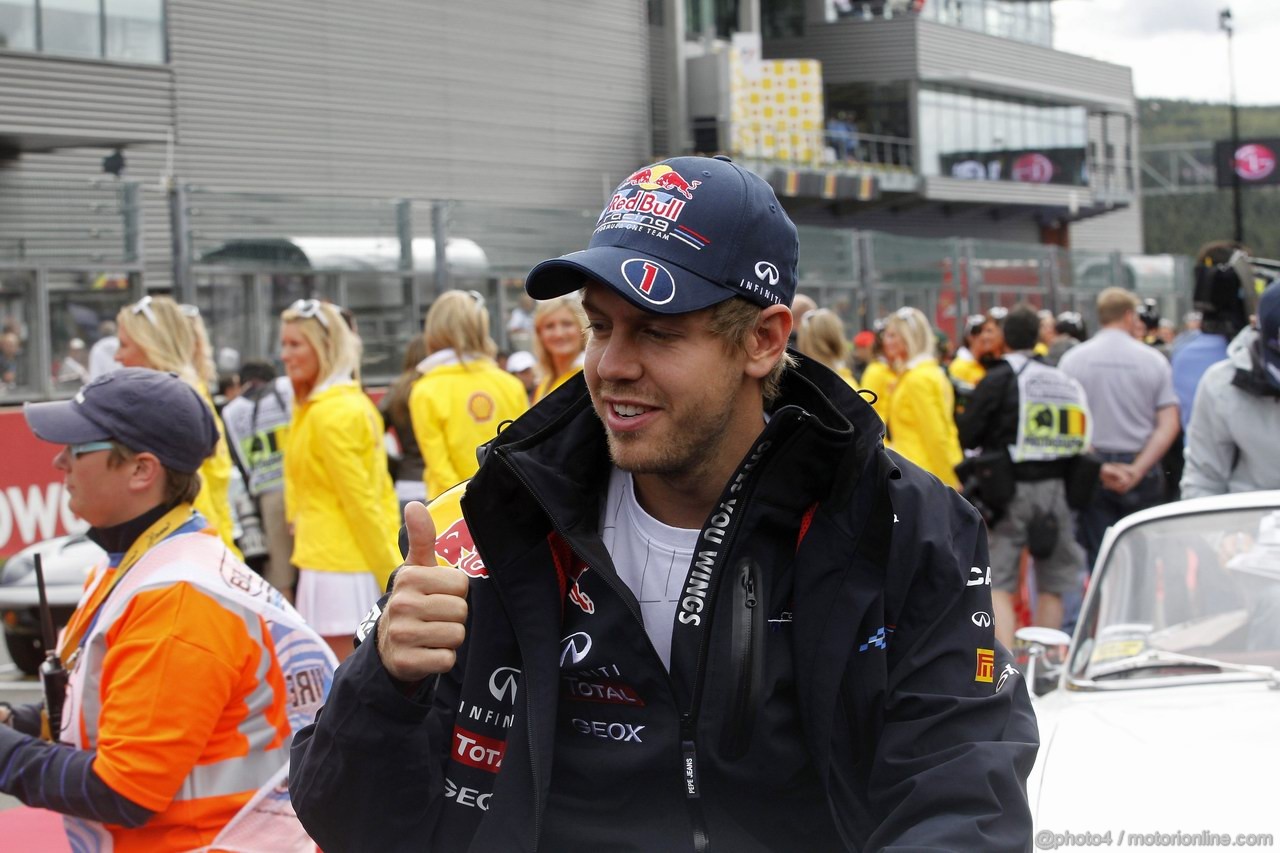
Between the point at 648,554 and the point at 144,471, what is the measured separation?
5.56ft

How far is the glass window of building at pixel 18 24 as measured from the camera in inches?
874

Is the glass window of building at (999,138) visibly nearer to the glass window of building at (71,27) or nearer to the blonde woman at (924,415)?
the glass window of building at (71,27)

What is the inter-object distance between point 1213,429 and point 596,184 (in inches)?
1185

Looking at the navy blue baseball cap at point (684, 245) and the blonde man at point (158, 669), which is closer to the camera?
the navy blue baseball cap at point (684, 245)

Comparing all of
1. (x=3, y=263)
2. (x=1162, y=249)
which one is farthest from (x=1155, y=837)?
(x=1162, y=249)

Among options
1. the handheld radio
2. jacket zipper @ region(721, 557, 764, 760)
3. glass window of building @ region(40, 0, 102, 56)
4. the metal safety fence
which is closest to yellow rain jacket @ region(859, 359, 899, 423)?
the metal safety fence

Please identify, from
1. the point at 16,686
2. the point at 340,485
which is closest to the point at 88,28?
the point at 16,686

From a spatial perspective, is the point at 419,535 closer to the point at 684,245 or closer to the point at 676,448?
the point at 676,448

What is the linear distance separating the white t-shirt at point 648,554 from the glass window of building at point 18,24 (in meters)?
22.3

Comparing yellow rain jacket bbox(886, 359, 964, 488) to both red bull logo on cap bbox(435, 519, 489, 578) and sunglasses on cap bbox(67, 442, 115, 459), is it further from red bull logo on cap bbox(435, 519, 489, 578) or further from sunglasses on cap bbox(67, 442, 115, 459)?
red bull logo on cap bbox(435, 519, 489, 578)

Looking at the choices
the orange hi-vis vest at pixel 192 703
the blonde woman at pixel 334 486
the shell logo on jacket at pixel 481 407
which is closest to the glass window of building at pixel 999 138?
the shell logo on jacket at pixel 481 407

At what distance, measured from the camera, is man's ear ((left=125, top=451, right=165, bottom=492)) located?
366cm

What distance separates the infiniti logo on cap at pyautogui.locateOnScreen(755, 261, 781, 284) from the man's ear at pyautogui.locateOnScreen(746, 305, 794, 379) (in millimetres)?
58

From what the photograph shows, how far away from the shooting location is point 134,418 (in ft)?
12.0
